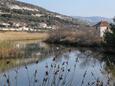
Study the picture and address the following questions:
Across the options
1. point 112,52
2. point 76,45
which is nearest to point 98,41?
point 76,45

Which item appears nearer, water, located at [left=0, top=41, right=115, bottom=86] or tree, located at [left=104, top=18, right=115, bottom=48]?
water, located at [left=0, top=41, right=115, bottom=86]

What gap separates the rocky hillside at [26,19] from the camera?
78.5m

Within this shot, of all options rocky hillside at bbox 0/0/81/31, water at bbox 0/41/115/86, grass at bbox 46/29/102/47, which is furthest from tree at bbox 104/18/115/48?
rocky hillside at bbox 0/0/81/31

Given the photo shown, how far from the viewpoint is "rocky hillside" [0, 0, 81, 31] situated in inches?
3091

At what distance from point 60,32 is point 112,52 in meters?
15.4

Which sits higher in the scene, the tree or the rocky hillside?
the tree

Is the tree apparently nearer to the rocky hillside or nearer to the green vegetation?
the green vegetation

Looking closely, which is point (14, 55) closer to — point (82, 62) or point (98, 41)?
point (82, 62)

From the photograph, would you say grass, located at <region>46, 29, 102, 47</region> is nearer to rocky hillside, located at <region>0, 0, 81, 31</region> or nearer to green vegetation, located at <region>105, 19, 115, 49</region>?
green vegetation, located at <region>105, 19, 115, 49</region>

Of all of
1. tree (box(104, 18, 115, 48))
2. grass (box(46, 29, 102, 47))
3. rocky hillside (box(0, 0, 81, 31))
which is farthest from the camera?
rocky hillside (box(0, 0, 81, 31))

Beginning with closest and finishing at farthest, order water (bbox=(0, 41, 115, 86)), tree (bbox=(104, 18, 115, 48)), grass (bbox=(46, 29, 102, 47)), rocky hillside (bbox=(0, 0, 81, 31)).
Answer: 1. water (bbox=(0, 41, 115, 86))
2. tree (bbox=(104, 18, 115, 48))
3. grass (bbox=(46, 29, 102, 47))
4. rocky hillside (bbox=(0, 0, 81, 31))

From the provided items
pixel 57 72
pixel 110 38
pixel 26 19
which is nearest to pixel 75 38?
pixel 110 38

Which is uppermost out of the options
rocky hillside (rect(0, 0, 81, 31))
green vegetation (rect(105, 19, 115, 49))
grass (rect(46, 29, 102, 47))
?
green vegetation (rect(105, 19, 115, 49))

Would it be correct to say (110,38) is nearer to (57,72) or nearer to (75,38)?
(75,38)
